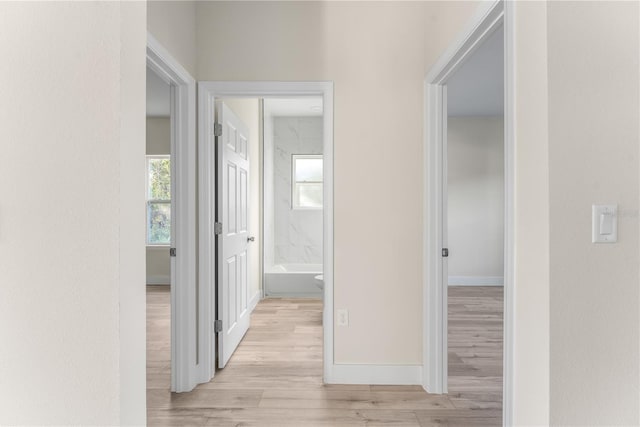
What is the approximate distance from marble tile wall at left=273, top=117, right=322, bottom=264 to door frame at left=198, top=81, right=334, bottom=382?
11.9 ft

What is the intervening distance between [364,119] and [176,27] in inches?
49.8

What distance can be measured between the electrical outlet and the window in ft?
15.2

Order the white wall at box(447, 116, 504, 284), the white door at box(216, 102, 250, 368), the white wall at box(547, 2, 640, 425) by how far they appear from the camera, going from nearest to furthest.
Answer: the white wall at box(547, 2, 640, 425) → the white door at box(216, 102, 250, 368) → the white wall at box(447, 116, 504, 284)

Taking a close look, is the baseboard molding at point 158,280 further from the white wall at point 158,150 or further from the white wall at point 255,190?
the white wall at point 255,190

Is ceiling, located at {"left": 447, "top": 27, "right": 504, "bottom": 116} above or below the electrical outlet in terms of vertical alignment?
above

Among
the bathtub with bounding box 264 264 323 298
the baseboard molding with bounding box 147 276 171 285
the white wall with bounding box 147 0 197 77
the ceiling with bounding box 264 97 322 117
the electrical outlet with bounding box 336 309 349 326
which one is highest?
the ceiling with bounding box 264 97 322 117

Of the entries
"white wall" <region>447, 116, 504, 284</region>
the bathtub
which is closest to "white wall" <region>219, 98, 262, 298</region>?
the bathtub

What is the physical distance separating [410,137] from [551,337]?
5.57ft

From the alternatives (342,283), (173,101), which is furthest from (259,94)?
(342,283)

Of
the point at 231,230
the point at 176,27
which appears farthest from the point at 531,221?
the point at 231,230

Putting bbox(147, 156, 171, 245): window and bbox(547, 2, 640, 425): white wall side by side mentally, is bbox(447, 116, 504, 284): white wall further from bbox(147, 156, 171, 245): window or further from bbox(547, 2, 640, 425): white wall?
bbox(547, 2, 640, 425): white wall

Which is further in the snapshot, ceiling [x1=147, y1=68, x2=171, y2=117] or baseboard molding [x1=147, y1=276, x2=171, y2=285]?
baseboard molding [x1=147, y1=276, x2=171, y2=285]

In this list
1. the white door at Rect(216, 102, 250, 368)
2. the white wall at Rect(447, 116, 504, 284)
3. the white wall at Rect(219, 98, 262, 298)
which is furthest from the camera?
the white wall at Rect(447, 116, 504, 284)

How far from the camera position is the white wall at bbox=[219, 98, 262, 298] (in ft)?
14.4
